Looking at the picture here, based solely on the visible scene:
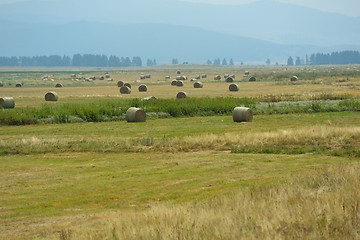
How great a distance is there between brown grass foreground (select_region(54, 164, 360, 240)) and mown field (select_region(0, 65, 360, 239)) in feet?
0.09

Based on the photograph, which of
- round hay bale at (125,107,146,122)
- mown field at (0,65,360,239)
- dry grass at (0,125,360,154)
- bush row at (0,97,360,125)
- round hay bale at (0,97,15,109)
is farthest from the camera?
round hay bale at (0,97,15,109)

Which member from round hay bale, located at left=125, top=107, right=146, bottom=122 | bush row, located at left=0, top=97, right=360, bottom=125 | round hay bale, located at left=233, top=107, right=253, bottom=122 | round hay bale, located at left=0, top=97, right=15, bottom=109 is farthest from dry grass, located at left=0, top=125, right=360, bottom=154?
round hay bale, located at left=0, top=97, right=15, bottom=109

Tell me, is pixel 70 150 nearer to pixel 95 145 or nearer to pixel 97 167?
pixel 95 145

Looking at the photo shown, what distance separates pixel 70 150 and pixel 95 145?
1.21 meters

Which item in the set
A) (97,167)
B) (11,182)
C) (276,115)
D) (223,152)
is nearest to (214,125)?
(276,115)

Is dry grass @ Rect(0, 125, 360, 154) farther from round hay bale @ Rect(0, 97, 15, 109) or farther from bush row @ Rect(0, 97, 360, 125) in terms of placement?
round hay bale @ Rect(0, 97, 15, 109)

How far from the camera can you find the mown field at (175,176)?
13.9 m

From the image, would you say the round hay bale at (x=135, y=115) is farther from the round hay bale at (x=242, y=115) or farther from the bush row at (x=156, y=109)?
the round hay bale at (x=242, y=115)

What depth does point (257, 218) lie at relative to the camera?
1389 centimetres

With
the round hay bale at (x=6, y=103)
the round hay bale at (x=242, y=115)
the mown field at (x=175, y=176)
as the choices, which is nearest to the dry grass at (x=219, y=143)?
the mown field at (x=175, y=176)

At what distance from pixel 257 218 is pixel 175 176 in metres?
10.4

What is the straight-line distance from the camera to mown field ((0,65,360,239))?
1385cm

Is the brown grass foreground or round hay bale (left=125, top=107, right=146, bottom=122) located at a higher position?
the brown grass foreground

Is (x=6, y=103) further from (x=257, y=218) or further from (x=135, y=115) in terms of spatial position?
(x=257, y=218)
